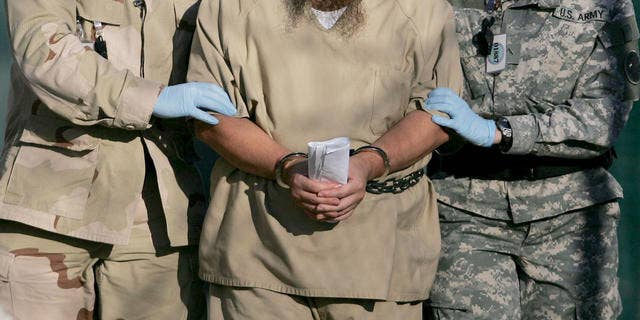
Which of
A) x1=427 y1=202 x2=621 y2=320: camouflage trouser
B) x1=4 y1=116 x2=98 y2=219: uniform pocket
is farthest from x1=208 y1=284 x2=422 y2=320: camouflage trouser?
x1=4 y1=116 x2=98 y2=219: uniform pocket

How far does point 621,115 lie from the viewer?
3.84 metres

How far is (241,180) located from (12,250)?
75 cm

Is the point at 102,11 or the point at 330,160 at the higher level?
the point at 102,11

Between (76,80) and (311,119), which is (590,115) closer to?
(311,119)

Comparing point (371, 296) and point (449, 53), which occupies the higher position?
point (449, 53)

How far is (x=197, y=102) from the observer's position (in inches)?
135

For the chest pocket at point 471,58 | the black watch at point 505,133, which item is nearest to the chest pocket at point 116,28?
the chest pocket at point 471,58

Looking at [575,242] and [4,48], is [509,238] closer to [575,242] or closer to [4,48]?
[575,242]

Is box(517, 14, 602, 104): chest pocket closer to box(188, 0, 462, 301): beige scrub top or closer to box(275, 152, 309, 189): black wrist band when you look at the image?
box(188, 0, 462, 301): beige scrub top

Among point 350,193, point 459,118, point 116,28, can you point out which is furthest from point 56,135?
point 459,118

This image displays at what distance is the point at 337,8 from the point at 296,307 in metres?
0.88

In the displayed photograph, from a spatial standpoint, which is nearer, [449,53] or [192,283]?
[449,53]

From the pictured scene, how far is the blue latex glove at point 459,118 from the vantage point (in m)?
3.51

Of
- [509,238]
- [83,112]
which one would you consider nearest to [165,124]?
[83,112]
